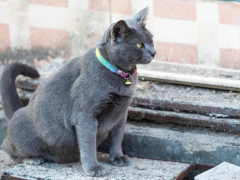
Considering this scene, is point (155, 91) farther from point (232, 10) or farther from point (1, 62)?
point (1, 62)

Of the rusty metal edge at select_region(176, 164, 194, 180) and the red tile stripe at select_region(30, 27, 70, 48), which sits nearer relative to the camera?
the rusty metal edge at select_region(176, 164, 194, 180)

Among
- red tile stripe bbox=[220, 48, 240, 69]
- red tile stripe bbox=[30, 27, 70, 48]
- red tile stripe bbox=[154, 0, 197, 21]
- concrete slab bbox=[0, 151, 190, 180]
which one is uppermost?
red tile stripe bbox=[154, 0, 197, 21]

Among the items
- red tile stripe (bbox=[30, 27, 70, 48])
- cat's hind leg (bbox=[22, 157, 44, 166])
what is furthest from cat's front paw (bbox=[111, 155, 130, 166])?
red tile stripe (bbox=[30, 27, 70, 48])

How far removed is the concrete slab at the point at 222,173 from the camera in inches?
101

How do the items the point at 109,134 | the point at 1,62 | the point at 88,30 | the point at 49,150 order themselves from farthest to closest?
1. the point at 1,62
2. the point at 88,30
3. the point at 109,134
4. the point at 49,150

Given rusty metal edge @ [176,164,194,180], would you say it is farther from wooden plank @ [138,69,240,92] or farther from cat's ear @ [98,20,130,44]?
cat's ear @ [98,20,130,44]

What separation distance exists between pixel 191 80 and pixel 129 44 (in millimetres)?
851

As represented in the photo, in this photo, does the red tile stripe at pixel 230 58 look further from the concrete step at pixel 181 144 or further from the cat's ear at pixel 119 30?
the cat's ear at pixel 119 30

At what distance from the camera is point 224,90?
3137mm

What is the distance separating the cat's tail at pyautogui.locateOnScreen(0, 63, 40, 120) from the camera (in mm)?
3053

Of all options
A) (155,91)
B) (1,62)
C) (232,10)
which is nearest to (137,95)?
(155,91)

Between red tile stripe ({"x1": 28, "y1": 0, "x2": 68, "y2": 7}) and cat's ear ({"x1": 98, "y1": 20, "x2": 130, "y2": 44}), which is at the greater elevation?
red tile stripe ({"x1": 28, "y1": 0, "x2": 68, "y2": 7})

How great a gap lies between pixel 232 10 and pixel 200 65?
442 mm

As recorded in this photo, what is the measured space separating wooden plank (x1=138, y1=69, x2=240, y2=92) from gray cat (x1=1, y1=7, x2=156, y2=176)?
1.83 ft
